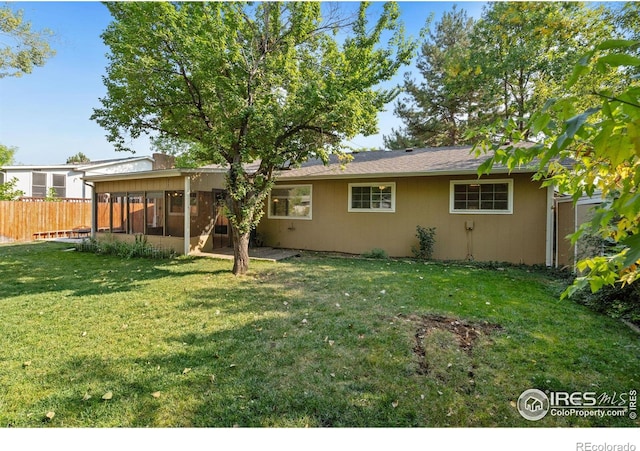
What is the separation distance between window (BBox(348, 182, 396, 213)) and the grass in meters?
3.97

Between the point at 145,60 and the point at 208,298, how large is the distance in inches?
187

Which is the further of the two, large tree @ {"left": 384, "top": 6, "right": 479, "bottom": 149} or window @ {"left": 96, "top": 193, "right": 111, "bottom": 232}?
large tree @ {"left": 384, "top": 6, "right": 479, "bottom": 149}

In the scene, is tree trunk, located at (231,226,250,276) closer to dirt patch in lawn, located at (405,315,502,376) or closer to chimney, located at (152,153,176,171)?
dirt patch in lawn, located at (405,315,502,376)

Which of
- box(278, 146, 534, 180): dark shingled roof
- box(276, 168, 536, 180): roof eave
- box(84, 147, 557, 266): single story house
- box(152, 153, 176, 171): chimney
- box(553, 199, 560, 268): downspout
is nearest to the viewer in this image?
box(553, 199, 560, 268): downspout

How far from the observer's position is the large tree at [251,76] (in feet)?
19.4

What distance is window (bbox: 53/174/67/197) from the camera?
17.2m

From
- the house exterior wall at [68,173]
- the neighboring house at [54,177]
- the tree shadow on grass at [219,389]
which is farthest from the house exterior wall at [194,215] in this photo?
the neighboring house at [54,177]

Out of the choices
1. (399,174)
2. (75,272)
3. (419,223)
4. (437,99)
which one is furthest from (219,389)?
(437,99)

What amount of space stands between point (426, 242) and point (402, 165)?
2.40 m

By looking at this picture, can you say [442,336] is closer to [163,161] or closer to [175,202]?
[175,202]

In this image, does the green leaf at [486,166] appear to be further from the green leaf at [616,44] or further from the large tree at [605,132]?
the green leaf at [616,44]

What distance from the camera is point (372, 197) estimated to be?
9734 mm

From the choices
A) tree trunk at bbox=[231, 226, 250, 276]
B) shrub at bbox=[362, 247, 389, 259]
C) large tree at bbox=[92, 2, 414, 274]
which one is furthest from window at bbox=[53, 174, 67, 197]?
shrub at bbox=[362, 247, 389, 259]

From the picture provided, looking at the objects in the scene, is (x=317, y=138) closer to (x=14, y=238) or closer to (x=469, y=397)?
(x=469, y=397)
